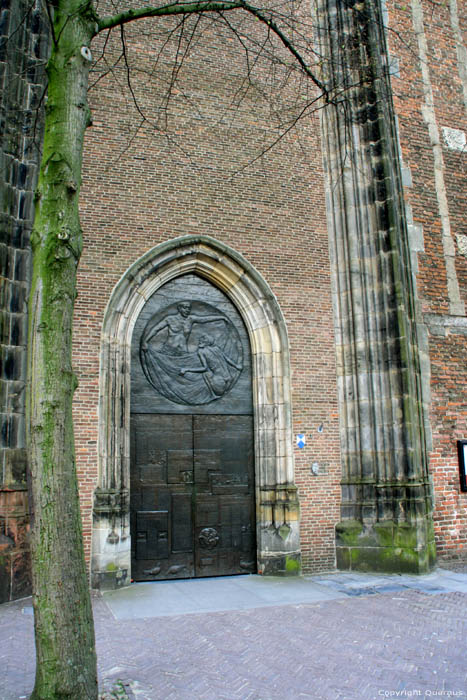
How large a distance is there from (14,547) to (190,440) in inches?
119

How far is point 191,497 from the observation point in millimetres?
9375

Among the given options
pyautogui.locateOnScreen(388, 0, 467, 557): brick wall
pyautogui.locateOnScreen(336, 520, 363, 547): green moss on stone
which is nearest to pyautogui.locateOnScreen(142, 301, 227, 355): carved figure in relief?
pyautogui.locateOnScreen(336, 520, 363, 547): green moss on stone

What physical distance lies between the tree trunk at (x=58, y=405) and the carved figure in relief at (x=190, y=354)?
16.1 feet

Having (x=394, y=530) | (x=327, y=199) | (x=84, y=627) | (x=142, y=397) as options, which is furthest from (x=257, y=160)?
(x=84, y=627)

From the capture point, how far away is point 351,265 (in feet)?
34.2

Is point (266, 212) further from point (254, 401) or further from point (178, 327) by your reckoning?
point (254, 401)

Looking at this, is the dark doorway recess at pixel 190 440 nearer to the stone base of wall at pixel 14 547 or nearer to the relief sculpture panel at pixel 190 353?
the relief sculpture panel at pixel 190 353

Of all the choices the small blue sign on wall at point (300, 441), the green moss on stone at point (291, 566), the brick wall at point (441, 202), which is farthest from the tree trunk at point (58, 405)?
the brick wall at point (441, 202)

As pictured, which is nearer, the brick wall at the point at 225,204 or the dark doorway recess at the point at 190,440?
the dark doorway recess at the point at 190,440

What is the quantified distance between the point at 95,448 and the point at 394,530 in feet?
15.7

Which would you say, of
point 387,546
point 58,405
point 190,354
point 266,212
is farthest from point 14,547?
point 266,212

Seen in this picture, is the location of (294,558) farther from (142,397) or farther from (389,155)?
(389,155)

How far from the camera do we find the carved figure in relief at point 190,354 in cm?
958

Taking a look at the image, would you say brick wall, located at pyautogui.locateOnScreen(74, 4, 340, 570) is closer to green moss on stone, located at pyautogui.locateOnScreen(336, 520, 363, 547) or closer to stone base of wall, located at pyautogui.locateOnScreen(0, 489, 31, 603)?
green moss on stone, located at pyautogui.locateOnScreen(336, 520, 363, 547)
